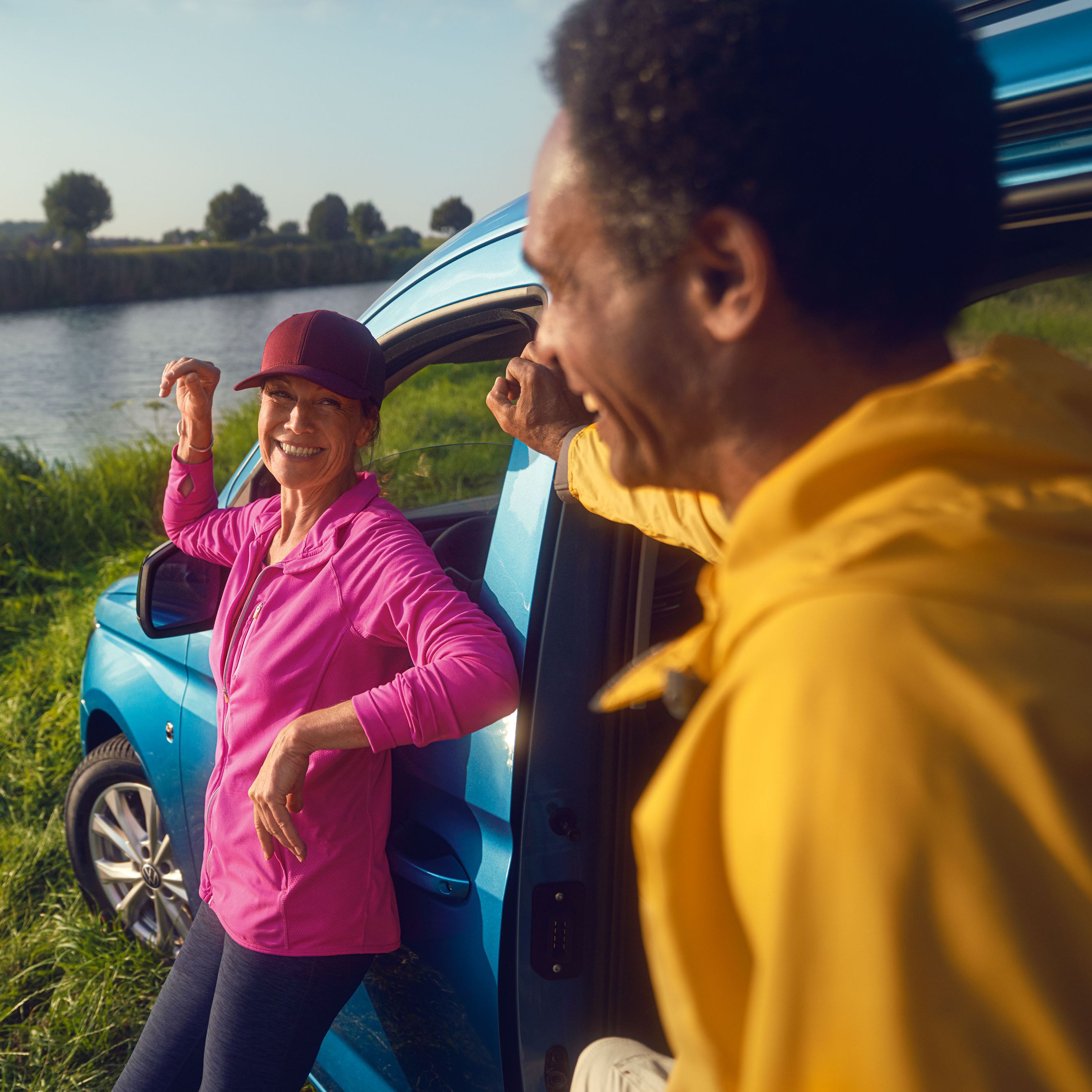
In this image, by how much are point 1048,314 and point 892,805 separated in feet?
3.73

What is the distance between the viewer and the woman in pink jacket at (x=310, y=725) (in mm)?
1544

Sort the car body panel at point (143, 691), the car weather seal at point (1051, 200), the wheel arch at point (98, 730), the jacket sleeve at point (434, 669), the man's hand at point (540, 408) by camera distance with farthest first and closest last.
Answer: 1. the wheel arch at point (98, 730)
2. the car body panel at point (143, 691)
3. the man's hand at point (540, 408)
4. the jacket sleeve at point (434, 669)
5. the car weather seal at point (1051, 200)

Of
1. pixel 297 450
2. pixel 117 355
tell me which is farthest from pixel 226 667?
pixel 117 355

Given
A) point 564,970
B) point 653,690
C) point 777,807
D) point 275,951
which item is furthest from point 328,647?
point 777,807

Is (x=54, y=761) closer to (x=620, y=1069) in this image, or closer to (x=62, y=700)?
(x=62, y=700)

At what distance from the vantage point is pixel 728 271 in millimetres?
747

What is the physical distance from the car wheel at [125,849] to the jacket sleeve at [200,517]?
861 mm

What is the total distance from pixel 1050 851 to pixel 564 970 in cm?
120

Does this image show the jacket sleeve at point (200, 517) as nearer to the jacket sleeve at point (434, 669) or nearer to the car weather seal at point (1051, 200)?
the jacket sleeve at point (434, 669)

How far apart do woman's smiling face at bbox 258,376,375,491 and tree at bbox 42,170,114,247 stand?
7741cm

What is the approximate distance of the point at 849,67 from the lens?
0.70 meters

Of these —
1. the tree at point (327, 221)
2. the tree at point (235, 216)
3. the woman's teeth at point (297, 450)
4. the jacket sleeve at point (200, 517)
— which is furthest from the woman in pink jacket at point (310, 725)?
the tree at point (235, 216)

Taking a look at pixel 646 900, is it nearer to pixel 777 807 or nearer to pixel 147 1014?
pixel 777 807

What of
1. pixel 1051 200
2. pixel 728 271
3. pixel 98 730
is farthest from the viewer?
pixel 98 730
